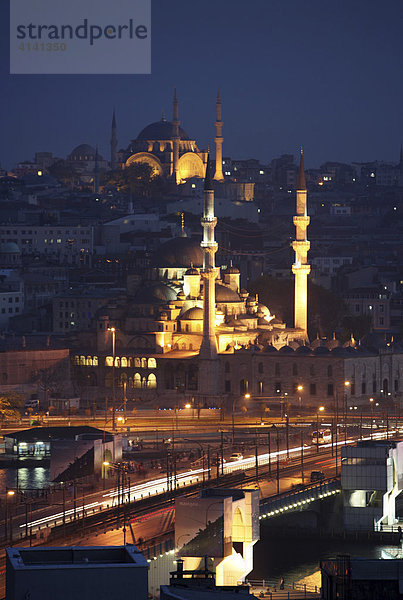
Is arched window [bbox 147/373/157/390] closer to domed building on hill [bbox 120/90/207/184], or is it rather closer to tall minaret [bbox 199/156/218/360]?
tall minaret [bbox 199/156/218/360]

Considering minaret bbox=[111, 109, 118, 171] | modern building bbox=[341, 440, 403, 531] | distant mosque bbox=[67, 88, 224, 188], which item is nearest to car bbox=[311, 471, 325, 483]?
modern building bbox=[341, 440, 403, 531]

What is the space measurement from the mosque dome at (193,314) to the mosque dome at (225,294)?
4.21 feet

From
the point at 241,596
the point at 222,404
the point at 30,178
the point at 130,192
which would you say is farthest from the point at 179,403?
the point at 30,178

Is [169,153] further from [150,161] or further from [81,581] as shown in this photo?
[81,581]

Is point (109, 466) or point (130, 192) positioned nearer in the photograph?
point (109, 466)

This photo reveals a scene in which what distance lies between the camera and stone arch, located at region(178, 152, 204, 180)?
14050 centimetres

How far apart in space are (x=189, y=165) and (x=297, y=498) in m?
88.2

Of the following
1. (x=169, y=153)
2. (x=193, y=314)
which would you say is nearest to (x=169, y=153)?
(x=169, y=153)

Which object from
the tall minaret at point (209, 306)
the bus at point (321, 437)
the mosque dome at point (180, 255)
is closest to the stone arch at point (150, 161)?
the mosque dome at point (180, 255)

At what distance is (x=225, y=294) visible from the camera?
8606 cm

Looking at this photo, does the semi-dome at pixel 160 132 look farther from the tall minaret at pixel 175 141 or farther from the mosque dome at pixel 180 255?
the mosque dome at pixel 180 255

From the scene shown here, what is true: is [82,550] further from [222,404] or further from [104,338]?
[104,338]

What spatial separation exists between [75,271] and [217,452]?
43839 millimetres

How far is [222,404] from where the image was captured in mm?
78125
